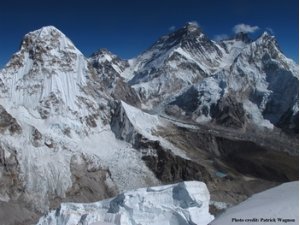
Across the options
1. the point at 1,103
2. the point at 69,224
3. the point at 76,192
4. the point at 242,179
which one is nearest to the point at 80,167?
the point at 76,192

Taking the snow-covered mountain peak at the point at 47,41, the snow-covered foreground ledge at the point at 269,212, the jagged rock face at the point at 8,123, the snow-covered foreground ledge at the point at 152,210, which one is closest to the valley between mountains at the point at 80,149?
the jagged rock face at the point at 8,123

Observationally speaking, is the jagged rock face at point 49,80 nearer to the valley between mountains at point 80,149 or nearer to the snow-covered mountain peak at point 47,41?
the snow-covered mountain peak at point 47,41

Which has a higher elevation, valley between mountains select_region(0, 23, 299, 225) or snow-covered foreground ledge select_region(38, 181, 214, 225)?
valley between mountains select_region(0, 23, 299, 225)

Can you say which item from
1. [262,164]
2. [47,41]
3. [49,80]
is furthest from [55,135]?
[262,164]

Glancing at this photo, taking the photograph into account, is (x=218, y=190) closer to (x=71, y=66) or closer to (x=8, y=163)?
(x=8, y=163)

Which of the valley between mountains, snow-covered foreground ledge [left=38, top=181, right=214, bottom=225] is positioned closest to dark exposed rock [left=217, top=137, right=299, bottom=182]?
the valley between mountains

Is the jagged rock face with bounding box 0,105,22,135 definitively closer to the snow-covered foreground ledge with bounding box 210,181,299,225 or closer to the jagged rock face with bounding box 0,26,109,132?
the jagged rock face with bounding box 0,26,109,132

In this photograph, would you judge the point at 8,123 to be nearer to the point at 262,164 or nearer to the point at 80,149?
the point at 80,149
